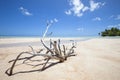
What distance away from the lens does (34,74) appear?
13.1 feet

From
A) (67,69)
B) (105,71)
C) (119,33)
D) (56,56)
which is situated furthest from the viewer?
(119,33)

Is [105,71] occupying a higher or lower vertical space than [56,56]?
lower

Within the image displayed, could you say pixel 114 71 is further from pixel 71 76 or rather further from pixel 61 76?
pixel 61 76

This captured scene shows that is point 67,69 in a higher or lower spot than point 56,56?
lower

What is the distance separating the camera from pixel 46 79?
359 cm

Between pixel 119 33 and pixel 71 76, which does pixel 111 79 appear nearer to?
pixel 71 76

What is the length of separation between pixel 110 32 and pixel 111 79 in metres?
67.1

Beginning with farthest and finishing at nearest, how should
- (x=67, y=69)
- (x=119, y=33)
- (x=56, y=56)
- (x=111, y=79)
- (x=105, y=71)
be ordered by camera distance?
(x=119, y=33)
(x=56, y=56)
(x=67, y=69)
(x=105, y=71)
(x=111, y=79)

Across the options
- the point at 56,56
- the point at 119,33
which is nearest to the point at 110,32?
the point at 119,33

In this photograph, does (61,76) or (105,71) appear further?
(105,71)

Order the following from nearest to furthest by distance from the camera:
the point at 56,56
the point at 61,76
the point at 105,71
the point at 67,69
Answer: the point at 61,76, the point at 105,71, the point at 67,69, the point at 56,56

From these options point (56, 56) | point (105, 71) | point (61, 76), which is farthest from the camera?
point (56, 56)

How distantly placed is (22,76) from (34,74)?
1.34 feet

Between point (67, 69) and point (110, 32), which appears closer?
point (67, 69)
